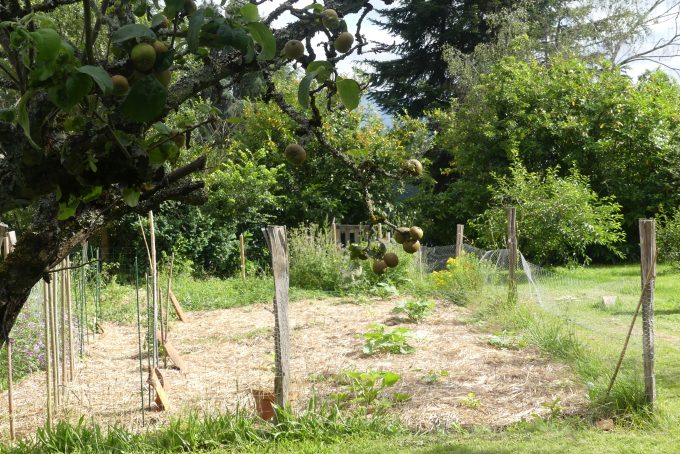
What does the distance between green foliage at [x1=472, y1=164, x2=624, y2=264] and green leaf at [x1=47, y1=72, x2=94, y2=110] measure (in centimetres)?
1002

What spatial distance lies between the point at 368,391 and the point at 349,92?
3759mm

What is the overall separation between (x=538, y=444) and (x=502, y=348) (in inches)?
91.8

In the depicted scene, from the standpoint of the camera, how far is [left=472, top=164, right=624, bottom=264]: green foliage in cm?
1073

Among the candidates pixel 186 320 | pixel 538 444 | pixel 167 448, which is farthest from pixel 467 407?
pixel 186 320

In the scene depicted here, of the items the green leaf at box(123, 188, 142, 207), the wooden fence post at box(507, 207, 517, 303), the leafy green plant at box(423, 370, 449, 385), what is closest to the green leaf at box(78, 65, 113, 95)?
the green leaf at box(123, 188, 142, 207)

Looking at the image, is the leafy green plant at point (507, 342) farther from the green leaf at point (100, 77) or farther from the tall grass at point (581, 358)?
the green leaf at point (100, 77)

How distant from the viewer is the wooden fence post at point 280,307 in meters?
4.07

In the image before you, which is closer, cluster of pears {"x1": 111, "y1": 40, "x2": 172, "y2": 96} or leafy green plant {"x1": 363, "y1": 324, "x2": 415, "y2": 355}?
cluster of pears {"x1": 111, "y1": 40, "x2": 172, "y2": 96}

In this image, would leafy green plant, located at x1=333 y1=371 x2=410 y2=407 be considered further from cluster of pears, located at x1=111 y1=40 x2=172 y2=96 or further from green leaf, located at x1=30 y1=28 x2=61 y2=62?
green leaf, located at x1=30 y1=28 x2=61 y2=62

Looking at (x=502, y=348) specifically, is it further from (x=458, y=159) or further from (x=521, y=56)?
(x=521, y=56)

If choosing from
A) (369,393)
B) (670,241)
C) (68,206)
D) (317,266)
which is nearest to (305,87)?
(68,206)

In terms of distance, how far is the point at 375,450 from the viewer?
366 cm

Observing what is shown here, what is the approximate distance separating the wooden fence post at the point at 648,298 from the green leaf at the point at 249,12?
382 centimetres

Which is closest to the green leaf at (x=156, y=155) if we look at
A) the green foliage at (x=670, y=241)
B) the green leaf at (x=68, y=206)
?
the green leaf at (x=68, y=206)
